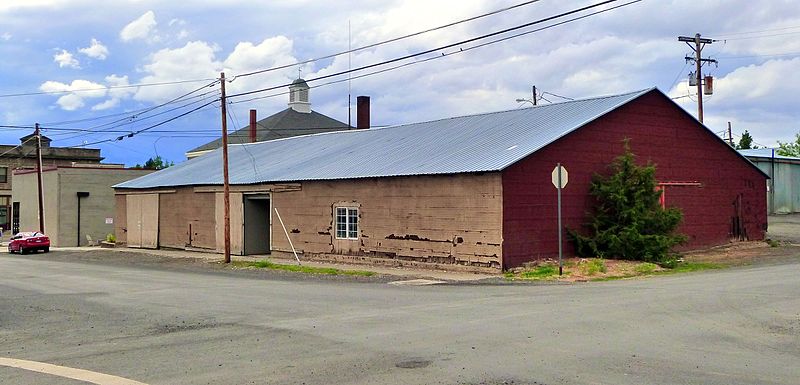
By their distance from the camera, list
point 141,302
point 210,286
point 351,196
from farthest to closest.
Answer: point 351,196, point 210,286, point 141,302

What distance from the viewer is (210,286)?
2056 centimetres

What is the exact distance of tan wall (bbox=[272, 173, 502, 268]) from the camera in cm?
2416

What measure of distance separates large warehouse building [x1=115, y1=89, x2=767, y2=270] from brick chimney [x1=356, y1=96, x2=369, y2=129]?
8.36m

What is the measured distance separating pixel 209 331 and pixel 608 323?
618 cm

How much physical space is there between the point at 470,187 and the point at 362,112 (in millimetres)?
25368

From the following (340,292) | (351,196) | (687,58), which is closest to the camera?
(340,292)

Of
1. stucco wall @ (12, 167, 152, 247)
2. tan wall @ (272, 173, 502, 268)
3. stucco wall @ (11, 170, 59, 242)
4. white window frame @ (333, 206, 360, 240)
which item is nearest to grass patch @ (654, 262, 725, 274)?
tan wall @ (272, 173, 502, 268)

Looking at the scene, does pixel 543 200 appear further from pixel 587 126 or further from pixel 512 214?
pixel 587 126

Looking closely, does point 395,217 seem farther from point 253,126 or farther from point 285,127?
point 285,127

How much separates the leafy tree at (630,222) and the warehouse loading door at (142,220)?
26.8 m

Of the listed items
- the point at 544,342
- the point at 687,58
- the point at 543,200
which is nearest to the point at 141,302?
the point at 544,342

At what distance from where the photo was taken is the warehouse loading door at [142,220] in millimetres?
43625

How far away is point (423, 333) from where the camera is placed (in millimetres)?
11070

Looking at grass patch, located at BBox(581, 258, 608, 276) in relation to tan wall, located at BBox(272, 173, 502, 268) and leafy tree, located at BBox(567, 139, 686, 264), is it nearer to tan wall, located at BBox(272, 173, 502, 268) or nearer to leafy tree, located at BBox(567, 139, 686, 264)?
leafy tree, located at BBox(567, 139, 686, 264)
